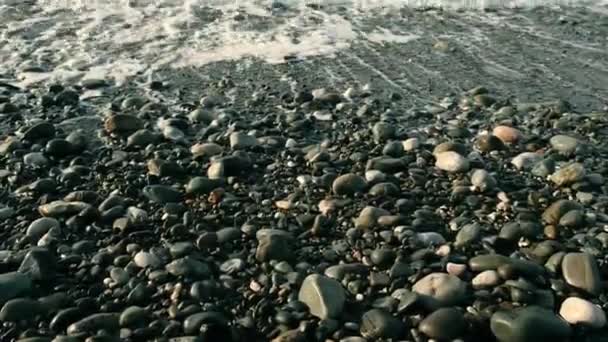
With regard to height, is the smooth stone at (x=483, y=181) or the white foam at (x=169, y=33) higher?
the smooth stone at (x=483, y=181)

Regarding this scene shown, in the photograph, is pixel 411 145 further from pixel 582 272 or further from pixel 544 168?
pixel 582 272

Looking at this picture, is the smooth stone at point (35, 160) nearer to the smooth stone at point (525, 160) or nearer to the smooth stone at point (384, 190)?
the smooth stone at point (384, 190)

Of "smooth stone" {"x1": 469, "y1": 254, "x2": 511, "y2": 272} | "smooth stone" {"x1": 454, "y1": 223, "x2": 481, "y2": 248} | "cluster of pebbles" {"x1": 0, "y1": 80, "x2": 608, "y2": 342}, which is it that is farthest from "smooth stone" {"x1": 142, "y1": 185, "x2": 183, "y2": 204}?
"smooth stone" {"x1": 469, "y1": 254, "x2": 511, "y2": 272}

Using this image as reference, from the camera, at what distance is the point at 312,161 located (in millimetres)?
4809

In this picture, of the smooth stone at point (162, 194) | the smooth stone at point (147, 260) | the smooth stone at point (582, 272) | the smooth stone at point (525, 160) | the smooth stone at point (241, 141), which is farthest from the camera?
the smooth stone at point (241, 141)

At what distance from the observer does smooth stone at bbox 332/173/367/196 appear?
432 cm

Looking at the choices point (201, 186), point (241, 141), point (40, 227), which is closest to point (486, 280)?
point (201, 186)

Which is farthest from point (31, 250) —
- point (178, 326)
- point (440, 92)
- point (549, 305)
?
point (440, 92)

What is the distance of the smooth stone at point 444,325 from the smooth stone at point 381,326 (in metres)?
0.10

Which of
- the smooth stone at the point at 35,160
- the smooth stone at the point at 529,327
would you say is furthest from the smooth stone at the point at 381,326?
the smooth stone at the point at 35,160

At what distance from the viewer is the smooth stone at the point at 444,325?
2910 mm

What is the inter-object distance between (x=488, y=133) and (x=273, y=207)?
2.06 metres

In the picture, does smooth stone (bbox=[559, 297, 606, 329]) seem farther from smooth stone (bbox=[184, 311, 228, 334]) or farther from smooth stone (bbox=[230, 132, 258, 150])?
smooth stone (bbox=[230, 132, 258, 150])

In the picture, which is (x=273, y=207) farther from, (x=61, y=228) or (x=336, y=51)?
(x=336, y=51)
